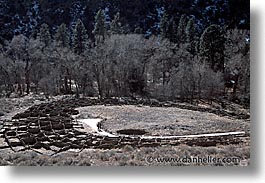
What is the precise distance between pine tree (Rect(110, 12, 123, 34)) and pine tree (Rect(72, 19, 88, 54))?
0.25 metres

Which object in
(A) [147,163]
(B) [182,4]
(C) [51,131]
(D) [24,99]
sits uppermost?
(B) [182,4]

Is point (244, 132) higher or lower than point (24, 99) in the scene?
lower

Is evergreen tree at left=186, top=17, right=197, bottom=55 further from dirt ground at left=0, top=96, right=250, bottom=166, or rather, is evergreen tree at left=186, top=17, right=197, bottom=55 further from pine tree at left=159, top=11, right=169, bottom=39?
dirt ground at left=0, top=96, right=250, bottom=166

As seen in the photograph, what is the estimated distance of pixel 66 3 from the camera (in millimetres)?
4473

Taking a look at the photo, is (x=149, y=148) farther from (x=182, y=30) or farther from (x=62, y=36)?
(x=62, y=36)

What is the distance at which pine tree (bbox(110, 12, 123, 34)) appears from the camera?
4406 mm

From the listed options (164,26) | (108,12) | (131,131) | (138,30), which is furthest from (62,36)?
(131,131)

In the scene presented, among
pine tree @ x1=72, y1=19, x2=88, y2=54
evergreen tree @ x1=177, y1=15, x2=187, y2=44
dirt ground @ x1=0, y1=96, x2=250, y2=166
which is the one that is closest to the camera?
dirt ground @ x1=0, y1=96, x2=250, y2=166

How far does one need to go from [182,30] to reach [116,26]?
61 centimetres

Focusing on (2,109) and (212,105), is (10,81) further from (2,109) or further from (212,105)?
(212,105)

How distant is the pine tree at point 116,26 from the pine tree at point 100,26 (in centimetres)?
7

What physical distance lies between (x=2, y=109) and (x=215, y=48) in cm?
205

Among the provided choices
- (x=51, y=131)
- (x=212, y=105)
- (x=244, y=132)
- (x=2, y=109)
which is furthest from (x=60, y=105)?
(x=244, y=132)

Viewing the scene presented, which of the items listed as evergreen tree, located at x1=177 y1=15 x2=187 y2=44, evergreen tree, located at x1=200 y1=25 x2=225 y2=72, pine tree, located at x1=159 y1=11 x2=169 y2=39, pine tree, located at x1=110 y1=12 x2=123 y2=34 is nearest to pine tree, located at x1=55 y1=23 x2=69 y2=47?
pine tree, located at x1=110 y1=12 x2=123 y2=34
